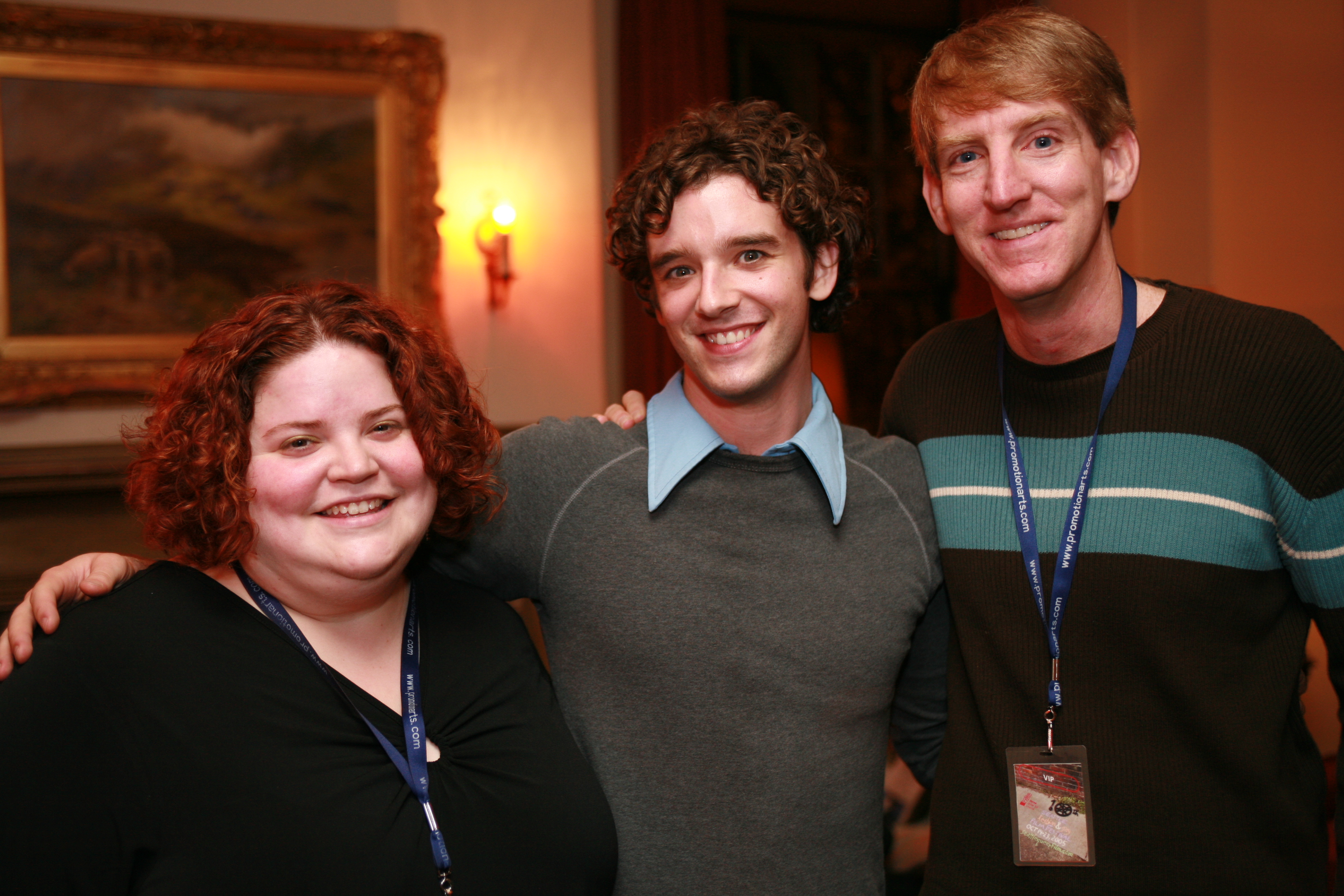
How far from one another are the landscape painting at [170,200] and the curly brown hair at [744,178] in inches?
120

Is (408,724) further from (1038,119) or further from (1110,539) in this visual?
(1038,119)

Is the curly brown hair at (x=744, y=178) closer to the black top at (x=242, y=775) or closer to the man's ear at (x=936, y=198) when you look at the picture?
the man's ear at (x=936, y=198)

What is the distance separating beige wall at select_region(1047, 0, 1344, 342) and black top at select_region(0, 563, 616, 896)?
15.0 ft

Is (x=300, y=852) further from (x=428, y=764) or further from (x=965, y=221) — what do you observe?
(x=965, y=221)

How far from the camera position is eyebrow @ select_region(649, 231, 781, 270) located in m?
1.71

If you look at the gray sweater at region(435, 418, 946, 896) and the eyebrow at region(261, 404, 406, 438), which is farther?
the gray sweater at region(435, 418, 946, 896)

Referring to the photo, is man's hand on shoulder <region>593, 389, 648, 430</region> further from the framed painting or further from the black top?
the framed painting

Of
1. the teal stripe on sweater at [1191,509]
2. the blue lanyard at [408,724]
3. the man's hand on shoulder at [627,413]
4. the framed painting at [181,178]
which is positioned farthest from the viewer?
the framed painting at [181,178]

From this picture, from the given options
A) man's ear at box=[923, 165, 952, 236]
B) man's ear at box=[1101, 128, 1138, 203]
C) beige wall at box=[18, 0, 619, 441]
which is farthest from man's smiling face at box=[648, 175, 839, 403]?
beige wall at box=[18, 0, 619, 441]

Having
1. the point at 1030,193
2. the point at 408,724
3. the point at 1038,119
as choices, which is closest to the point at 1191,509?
the point at 1030,193

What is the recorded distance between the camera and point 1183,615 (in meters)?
1.53

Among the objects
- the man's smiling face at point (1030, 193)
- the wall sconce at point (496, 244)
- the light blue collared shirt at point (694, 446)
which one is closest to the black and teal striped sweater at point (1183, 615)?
the man's smiling face at point (1030, 193)

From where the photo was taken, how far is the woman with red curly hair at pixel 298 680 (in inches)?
48.1

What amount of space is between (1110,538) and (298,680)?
49.7 inches
